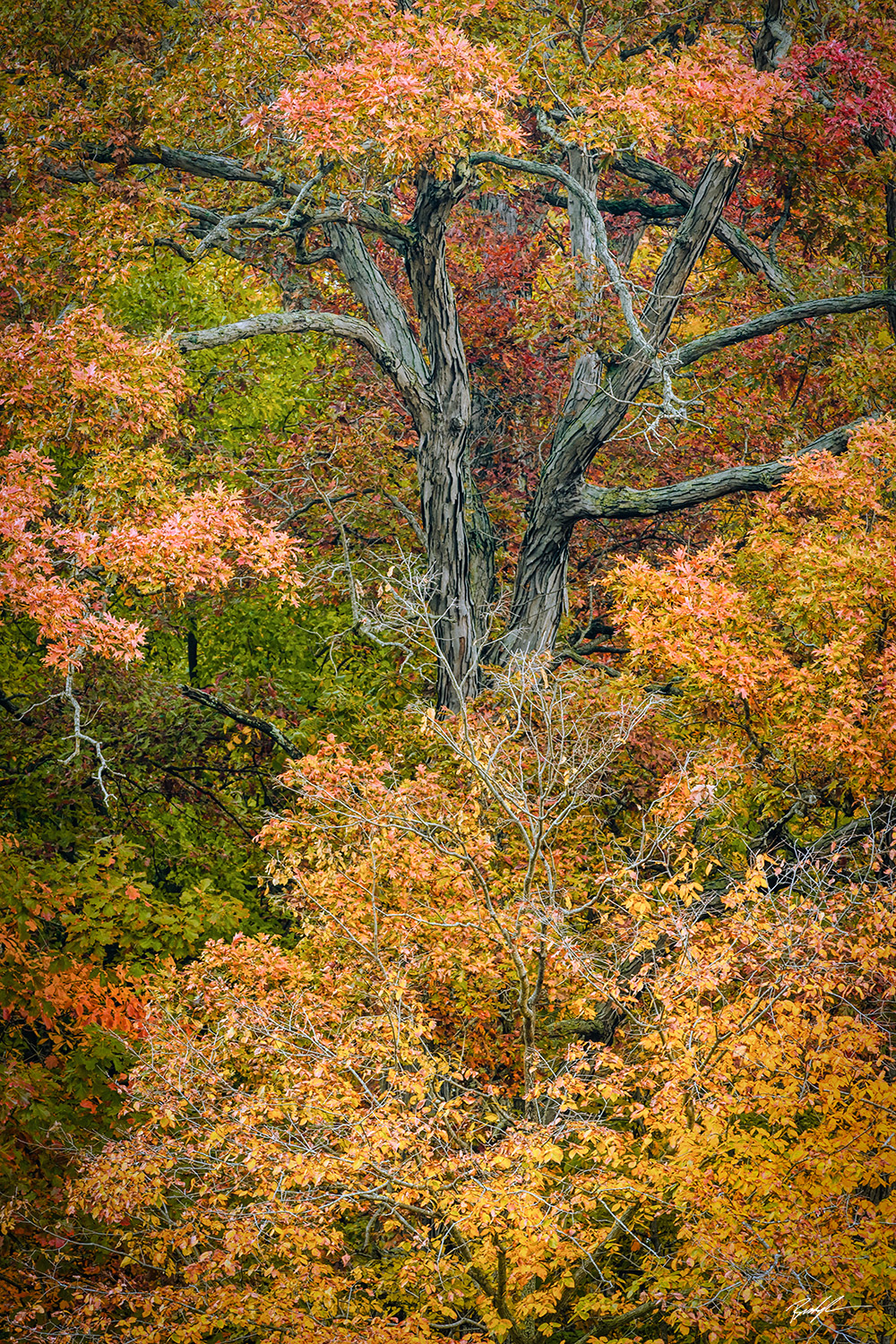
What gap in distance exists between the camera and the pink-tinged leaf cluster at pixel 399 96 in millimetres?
9938

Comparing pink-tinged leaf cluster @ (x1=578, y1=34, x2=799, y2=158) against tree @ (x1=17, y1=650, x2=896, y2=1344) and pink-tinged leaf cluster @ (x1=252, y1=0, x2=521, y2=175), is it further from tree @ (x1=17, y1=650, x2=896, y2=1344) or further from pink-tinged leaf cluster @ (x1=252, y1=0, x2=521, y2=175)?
tree @ (x1=17, y1=650, x2=896, y2=1344)

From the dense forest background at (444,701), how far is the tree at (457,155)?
2.6 inches

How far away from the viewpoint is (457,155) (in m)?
11.2

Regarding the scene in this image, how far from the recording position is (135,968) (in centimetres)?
952

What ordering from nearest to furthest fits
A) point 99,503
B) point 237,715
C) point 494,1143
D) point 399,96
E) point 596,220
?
point 494,1143 → point 399,96 → point 99,503 → point 596,220 → point 237,715

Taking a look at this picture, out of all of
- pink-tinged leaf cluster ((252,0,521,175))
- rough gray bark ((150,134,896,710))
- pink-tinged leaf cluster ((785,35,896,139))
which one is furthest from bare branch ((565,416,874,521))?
pink-tinged leaf cluster ((252,0,521,175))

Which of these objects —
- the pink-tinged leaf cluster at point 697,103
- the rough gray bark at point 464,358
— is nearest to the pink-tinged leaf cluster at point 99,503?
the rough gray bark at point 464,358

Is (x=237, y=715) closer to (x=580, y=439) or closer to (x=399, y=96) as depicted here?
(x=580, y=439)

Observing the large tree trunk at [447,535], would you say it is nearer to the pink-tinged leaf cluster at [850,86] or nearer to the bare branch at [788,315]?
the bare branch at [788,315]

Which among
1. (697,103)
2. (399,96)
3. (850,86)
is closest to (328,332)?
(399,96)

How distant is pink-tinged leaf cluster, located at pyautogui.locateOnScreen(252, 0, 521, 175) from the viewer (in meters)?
9.94

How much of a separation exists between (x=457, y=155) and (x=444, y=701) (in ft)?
18.6

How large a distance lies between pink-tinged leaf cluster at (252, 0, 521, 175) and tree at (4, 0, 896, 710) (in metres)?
0.03

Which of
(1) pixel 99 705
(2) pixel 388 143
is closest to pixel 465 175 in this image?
(2) pixel 388 143
